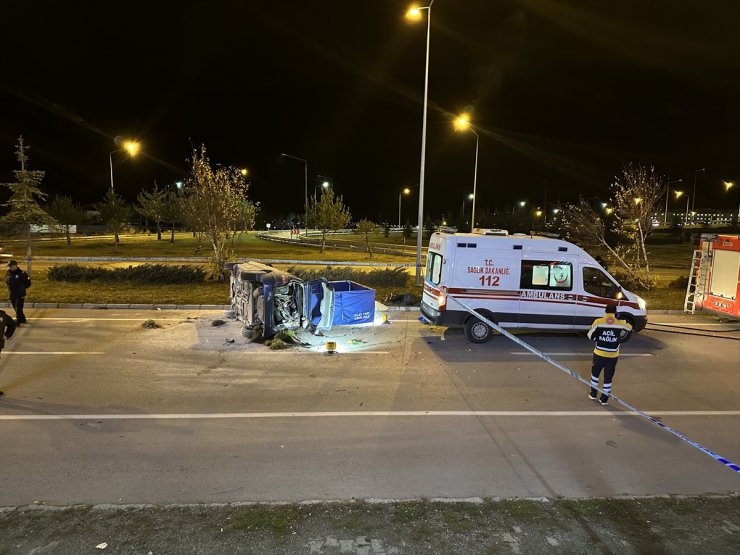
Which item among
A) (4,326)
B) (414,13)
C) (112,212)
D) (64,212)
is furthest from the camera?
(64,212)

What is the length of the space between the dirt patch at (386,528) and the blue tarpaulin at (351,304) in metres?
7.44

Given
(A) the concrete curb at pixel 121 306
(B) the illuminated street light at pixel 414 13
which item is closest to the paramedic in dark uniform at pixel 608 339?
(A) the concrete curb at pixel 121 306

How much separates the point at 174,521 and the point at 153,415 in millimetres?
2865

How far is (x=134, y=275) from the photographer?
59.7 ft

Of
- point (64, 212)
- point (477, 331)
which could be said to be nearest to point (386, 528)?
point (477, 331)

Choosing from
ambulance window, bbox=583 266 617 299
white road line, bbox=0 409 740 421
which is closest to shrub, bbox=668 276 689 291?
ambulance window, bbox=583 266 617 299

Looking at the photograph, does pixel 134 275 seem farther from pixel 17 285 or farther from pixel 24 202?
pixel 24 202

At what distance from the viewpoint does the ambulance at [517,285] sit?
1056cm

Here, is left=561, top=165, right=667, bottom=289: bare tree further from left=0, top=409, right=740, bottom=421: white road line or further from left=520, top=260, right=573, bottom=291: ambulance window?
left=0, top=409, right=740, bottom=421: white road line

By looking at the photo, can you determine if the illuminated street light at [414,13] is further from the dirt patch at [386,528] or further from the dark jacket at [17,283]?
the dirt patch at [386,528]

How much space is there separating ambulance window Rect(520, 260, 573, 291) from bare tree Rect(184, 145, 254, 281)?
12.2 m

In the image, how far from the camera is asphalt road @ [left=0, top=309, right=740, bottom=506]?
475 cm

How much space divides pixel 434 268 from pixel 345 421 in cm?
567

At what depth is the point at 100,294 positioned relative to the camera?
15.7m
